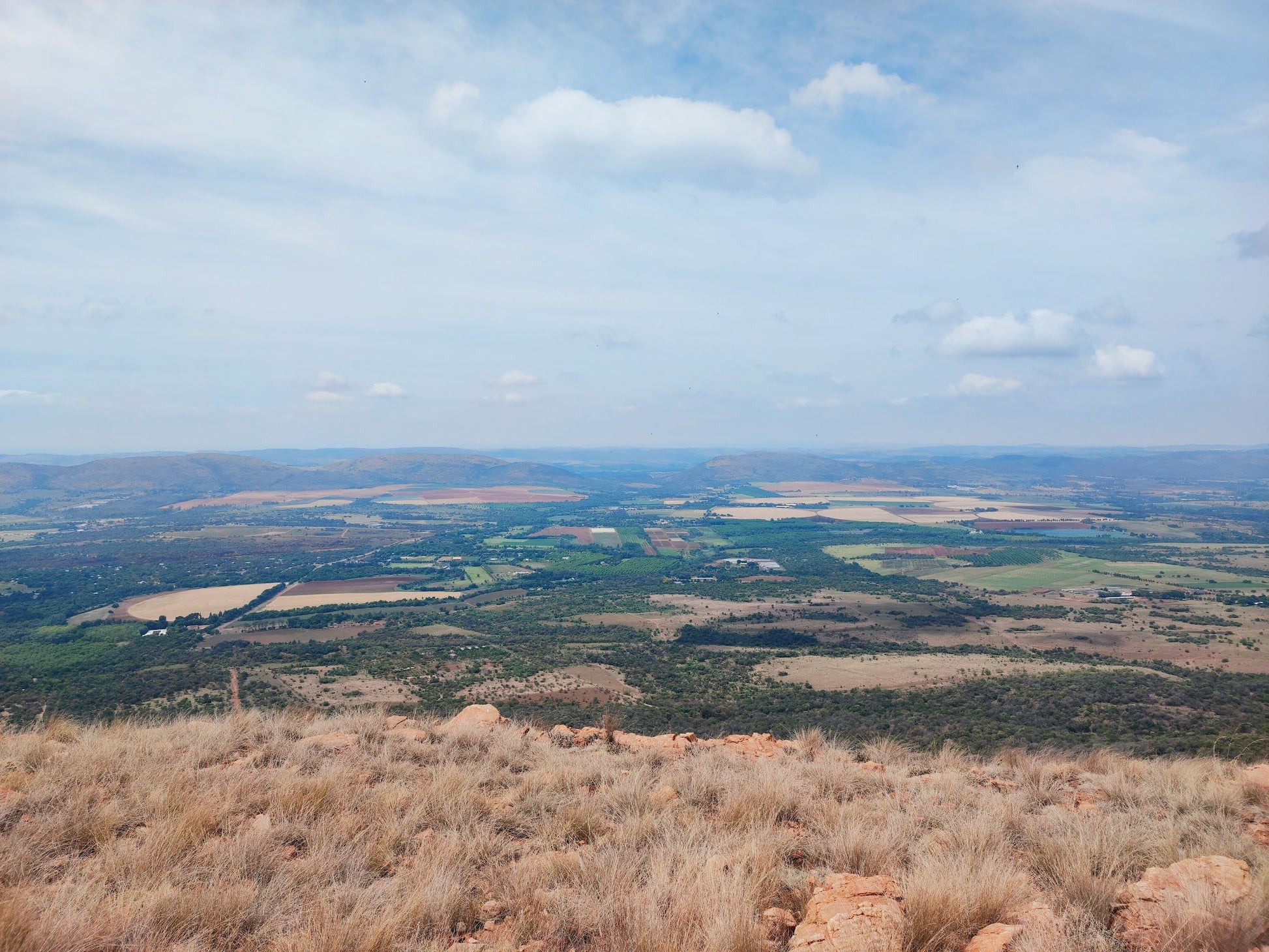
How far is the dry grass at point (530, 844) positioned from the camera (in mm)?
4211

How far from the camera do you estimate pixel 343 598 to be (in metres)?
86.9

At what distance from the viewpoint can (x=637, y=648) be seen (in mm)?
57719

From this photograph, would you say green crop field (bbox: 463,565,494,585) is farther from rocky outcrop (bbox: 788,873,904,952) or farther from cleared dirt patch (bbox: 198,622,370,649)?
rocky outcrop (bbox: 788,873,904,952)

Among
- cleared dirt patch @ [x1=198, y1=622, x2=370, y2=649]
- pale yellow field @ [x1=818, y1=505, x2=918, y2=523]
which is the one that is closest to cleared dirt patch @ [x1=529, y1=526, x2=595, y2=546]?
pale yellow field @ [x1=818, y1=505, x2=918, y2=523]

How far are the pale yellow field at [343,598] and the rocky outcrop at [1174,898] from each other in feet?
290

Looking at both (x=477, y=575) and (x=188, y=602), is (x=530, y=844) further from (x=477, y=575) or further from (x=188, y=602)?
(x=477, y=575)

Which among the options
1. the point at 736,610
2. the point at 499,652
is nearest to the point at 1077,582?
the point at 736,610

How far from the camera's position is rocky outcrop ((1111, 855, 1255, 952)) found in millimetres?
4188

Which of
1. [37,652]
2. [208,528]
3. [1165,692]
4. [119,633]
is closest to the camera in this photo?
[1165,692]

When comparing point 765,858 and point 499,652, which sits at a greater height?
point 765,858

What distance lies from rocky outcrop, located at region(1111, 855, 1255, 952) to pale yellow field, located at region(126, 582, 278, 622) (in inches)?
3636

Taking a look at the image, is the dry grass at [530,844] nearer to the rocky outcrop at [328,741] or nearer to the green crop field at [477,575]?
the rocky outcrop at [328,741]

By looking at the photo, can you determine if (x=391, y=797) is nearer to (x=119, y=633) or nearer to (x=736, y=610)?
(x=736, y=610)

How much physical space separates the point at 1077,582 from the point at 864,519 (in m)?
92.1
